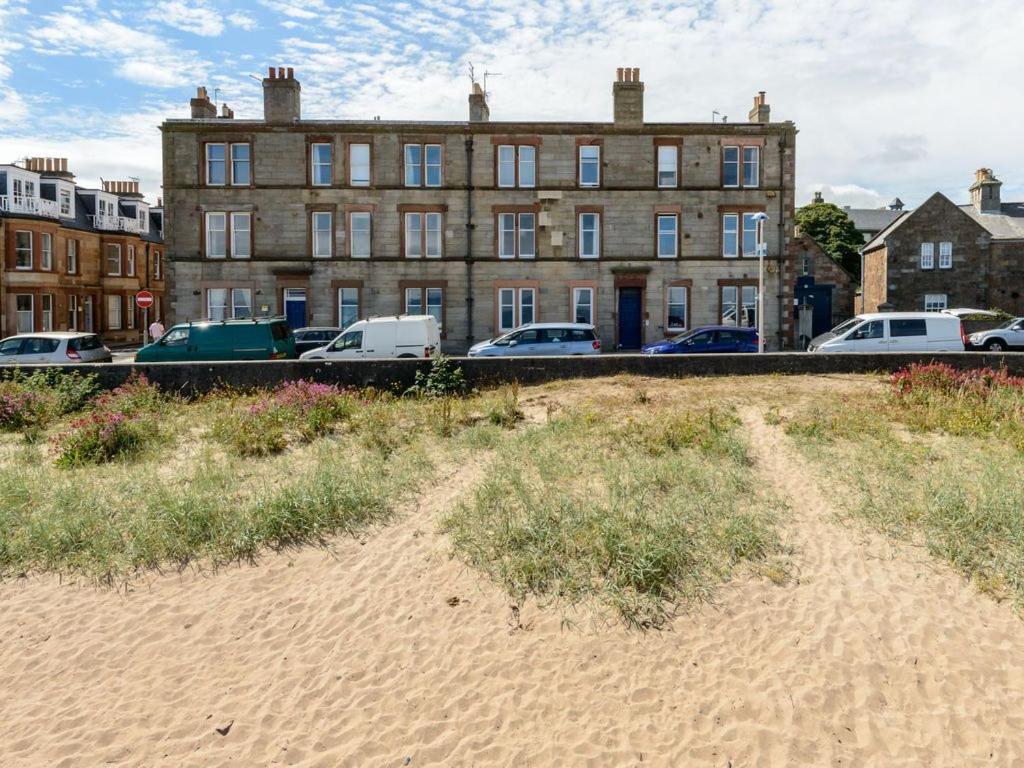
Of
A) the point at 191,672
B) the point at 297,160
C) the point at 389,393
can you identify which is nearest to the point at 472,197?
the point at 297,160

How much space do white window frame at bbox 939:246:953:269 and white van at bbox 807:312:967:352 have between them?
23.6 meters

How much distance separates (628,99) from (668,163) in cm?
336

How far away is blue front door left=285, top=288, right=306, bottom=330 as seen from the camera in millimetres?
30859

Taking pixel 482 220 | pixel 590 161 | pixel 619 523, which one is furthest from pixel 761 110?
pixel 619 523

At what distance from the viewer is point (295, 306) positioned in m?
31.0

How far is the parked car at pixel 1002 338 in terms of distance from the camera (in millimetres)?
26766

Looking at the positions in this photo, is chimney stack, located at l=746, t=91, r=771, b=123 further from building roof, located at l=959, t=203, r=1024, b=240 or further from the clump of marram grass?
the clump of marram grass

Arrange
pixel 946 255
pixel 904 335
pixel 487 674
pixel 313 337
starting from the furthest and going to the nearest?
pixel 946 255, pixel 313 337, pixel 904 335, pixel 487 674

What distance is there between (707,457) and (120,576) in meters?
7.73

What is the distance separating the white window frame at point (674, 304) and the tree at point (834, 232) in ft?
76.7

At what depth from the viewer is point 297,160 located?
1206 inches

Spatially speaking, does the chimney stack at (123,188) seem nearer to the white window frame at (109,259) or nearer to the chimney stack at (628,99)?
the white window frame at (109,259)

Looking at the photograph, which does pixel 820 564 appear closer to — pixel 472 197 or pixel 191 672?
pixel 191 672

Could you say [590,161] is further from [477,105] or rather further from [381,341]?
[381,341]
